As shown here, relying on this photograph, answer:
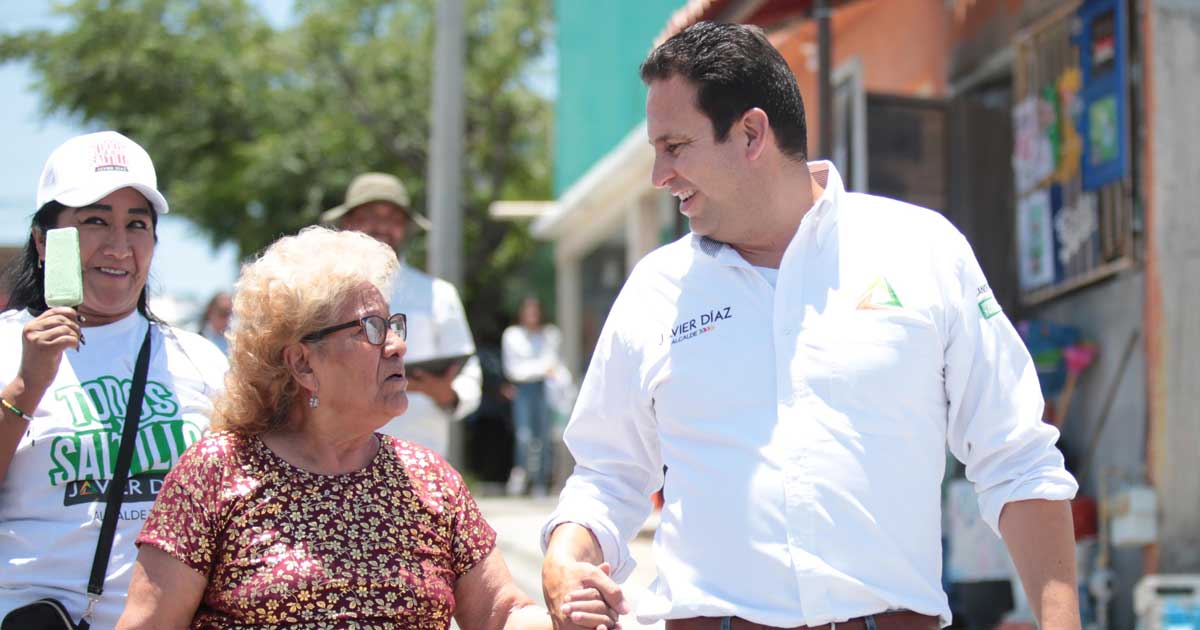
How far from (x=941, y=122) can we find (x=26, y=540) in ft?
22.2

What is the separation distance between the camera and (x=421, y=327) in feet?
20.1

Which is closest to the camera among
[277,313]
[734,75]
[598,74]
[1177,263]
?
[734,75]

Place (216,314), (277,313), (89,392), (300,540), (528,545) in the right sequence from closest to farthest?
(300,540), (277,313), (89,392), (528,545), (216,314)

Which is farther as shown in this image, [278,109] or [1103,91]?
[278,109]

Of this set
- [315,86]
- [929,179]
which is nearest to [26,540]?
[929,179]

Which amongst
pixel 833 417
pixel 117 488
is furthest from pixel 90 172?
pixel 833 417

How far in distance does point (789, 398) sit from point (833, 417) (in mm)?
91

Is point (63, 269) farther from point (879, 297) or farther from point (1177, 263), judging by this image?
point (1177, 263)

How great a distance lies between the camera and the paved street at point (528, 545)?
883cm

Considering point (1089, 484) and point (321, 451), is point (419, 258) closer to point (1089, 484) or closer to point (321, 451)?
point (1089, 484)

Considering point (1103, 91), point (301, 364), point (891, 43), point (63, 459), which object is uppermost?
point (891, 43)

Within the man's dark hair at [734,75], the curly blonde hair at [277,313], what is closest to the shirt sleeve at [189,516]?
the curly blonde hair at [277,313]

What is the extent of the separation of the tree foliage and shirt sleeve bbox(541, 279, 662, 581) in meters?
19.6

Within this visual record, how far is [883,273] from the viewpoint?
9.77 feet
